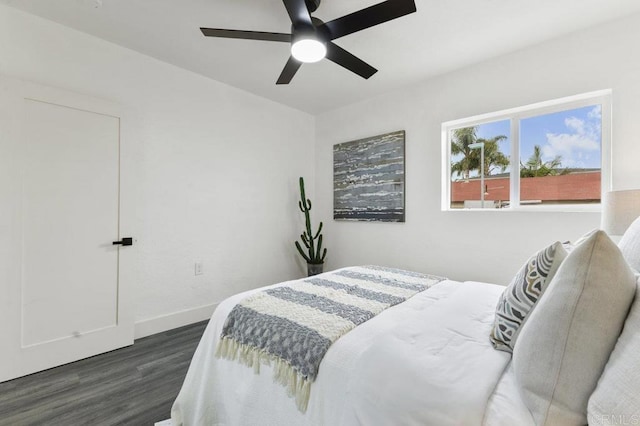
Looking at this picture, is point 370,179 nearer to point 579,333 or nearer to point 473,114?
point 473,114

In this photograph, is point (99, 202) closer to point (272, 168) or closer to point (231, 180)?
point (231, 180)

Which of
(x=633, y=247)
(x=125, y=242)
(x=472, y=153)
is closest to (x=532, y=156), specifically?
(x=472, y=153)

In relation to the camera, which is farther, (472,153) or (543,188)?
(472,153)

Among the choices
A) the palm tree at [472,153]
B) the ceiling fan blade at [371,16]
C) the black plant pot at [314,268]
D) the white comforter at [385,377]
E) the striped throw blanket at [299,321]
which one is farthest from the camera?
the black plant pot at [314,268]

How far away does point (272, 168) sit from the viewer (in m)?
3.64

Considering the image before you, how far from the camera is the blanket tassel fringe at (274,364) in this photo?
41.8 inches

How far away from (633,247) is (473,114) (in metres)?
2.01

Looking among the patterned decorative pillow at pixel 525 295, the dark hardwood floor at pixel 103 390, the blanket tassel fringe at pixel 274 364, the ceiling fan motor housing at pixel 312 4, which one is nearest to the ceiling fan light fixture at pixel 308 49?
the ceiling fan motor housing at pixel 312 4

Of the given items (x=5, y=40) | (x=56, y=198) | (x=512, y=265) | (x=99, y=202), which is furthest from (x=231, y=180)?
(x=512, y=265)

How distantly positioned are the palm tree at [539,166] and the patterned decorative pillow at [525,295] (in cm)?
185

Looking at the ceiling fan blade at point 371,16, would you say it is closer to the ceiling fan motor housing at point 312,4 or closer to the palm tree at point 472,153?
the ceiling fan motor housing at point 312,4

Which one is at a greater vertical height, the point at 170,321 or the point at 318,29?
the point at 318,29

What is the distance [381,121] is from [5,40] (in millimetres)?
3237

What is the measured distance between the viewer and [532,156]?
253cm
